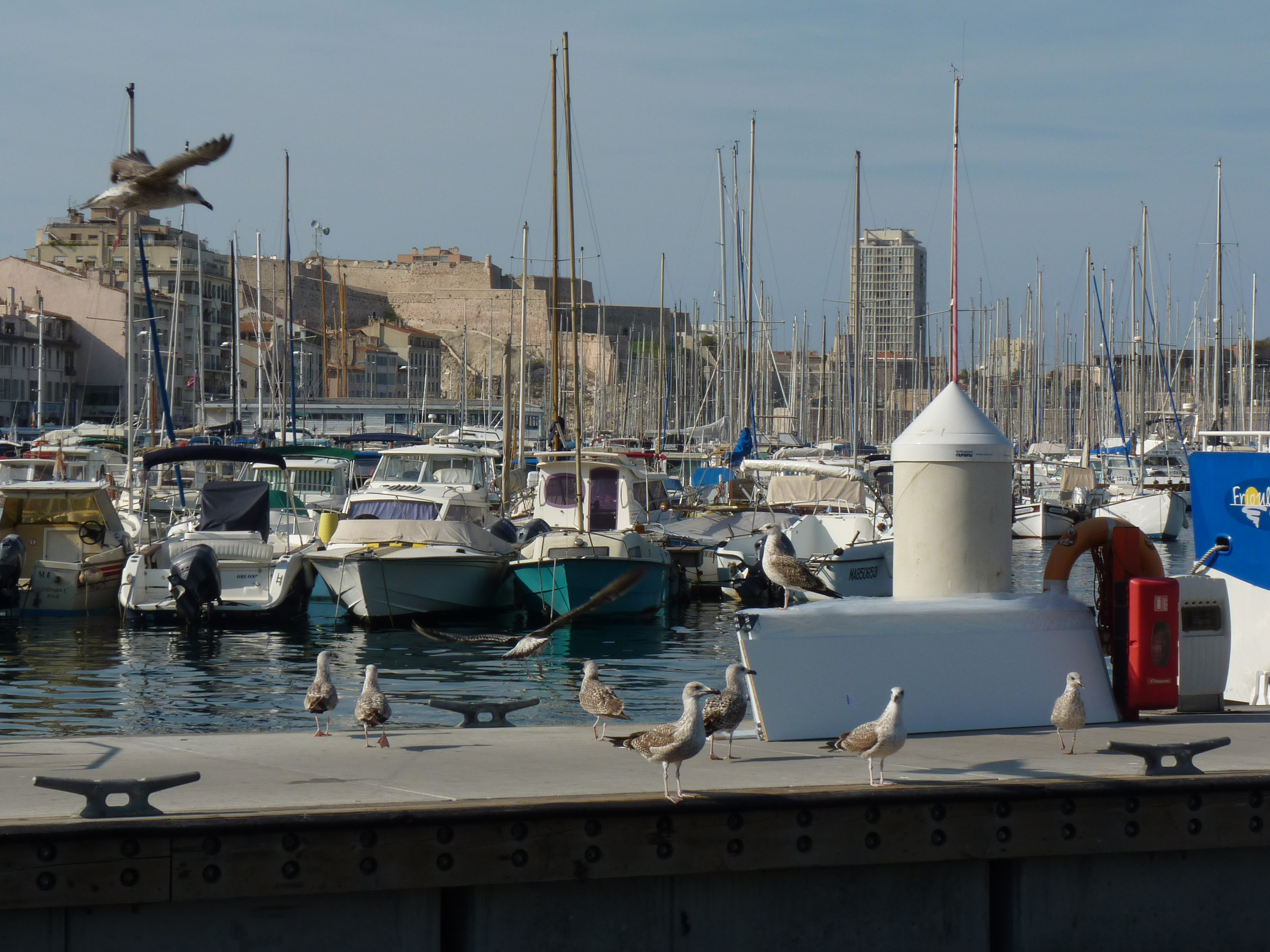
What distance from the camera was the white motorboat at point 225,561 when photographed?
23.8 m

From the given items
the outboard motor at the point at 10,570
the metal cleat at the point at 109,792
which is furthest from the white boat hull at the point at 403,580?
the metal cleat at the point at 109,792

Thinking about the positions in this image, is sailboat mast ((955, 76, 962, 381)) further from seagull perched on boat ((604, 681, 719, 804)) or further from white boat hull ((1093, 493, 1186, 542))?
white boat hull ((1093, 493, 1186, 542))

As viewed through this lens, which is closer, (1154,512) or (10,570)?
(10,570)

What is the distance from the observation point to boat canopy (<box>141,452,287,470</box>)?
88.0 ft

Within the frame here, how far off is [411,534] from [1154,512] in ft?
99.8

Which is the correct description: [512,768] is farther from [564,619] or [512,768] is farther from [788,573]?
[788,573]

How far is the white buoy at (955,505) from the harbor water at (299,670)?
5.55 metres

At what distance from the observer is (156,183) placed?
46.6ft

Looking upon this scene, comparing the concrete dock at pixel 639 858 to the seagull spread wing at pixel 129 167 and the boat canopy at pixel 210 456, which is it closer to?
the seagull spread wing at pixel 129 167

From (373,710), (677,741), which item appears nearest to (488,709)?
(373,710)

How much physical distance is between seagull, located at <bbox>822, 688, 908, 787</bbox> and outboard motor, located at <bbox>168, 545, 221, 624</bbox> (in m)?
17.7

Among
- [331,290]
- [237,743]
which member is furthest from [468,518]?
[331,290]

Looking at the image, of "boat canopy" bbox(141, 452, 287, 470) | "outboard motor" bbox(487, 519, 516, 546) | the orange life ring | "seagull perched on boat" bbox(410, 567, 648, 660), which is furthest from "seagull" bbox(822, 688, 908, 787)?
"boat canopy" bbox(141, 452, 287, 470)

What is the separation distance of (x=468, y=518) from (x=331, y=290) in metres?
144
